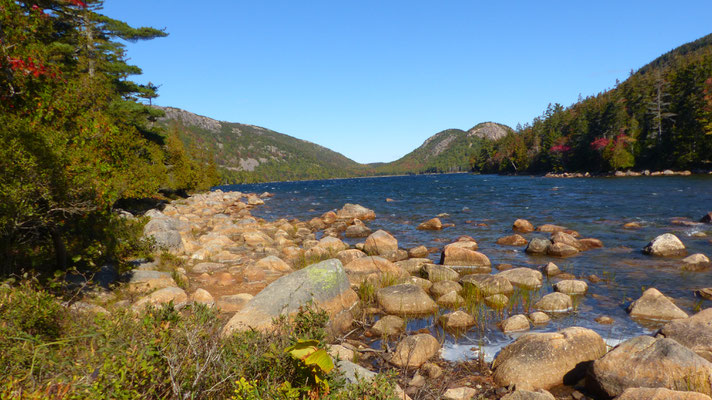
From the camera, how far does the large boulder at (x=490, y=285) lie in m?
10.3

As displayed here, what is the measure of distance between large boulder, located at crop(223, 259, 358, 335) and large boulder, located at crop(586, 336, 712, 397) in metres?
5.22

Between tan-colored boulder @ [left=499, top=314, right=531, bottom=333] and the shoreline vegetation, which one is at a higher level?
the shoreline vegetation

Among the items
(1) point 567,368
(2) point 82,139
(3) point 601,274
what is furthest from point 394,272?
(2) point 82,139

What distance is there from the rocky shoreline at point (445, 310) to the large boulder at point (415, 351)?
0.02m

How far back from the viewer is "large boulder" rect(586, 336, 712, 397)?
511 centimetres

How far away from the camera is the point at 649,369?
5355 mm

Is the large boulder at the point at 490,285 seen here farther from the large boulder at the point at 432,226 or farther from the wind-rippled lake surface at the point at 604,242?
the large boulder at the point at 432,226

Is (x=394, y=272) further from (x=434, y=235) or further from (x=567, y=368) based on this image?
(x=434, y=235)

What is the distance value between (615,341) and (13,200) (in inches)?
466

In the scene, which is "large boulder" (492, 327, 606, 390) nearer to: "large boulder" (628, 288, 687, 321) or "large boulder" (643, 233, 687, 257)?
"large boulder" (628, 288, 687, 321)

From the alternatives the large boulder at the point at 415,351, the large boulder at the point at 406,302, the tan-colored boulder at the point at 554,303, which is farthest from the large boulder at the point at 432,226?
the large boulder at the point at 415,351

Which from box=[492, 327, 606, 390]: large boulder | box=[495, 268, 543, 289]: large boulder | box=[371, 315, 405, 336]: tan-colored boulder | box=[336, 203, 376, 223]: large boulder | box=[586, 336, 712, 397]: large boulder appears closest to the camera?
box=[586, 336, 712, 397]: large boulder

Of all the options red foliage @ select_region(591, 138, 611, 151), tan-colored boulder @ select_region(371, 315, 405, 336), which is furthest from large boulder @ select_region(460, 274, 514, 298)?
red foliage @ select_region(591, 138, 611, 151)

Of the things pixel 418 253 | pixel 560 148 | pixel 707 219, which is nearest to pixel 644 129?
pixel 560 148
